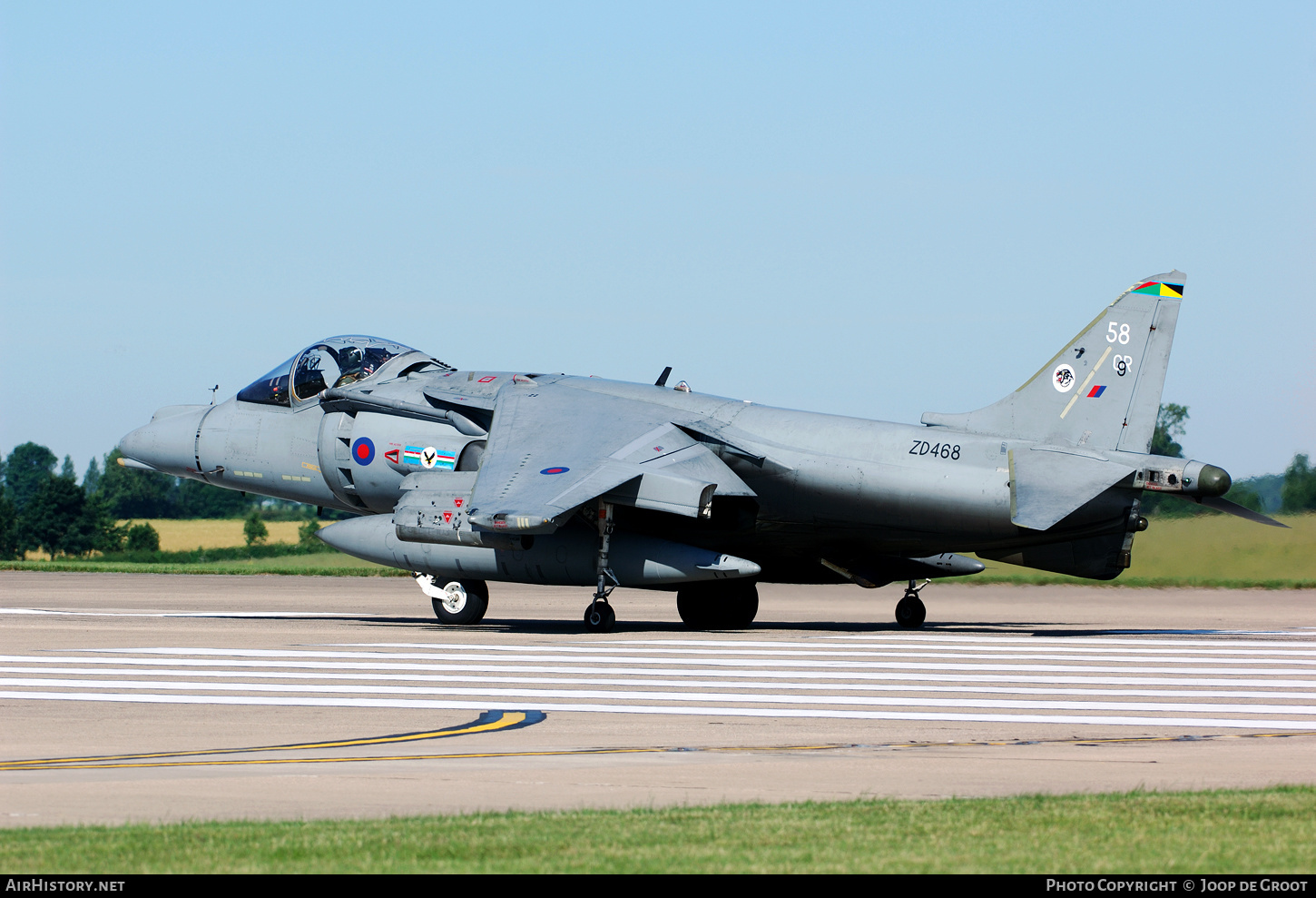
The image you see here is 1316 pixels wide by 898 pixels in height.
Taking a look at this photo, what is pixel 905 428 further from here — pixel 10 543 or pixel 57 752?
pixel 10 543

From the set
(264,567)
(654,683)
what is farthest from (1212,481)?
(264,567)

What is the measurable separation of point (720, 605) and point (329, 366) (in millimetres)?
7708

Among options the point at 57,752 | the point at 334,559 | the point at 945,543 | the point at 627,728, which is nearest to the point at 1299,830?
the point at 627,728

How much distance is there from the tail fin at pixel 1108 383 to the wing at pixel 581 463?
14.2ft

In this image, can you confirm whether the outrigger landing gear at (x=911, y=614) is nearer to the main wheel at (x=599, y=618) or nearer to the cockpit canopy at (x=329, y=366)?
the main wheel at (x=599, y=618)

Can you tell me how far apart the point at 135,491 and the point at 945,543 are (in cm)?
9730

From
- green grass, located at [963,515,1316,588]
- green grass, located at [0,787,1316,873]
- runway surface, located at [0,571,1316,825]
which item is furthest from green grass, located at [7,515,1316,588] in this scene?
green grass, located at [0,787,1316,873]

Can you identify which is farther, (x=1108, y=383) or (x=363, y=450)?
(x=363, y=450)

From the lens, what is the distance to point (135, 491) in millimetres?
111438

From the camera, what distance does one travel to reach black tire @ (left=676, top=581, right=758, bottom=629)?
25.1 m

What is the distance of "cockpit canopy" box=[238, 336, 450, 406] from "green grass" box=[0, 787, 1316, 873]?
19.1 metres

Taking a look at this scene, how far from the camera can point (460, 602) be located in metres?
24.8

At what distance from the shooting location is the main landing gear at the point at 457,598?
81.2 feet

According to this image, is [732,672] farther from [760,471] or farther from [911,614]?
[911,614]
